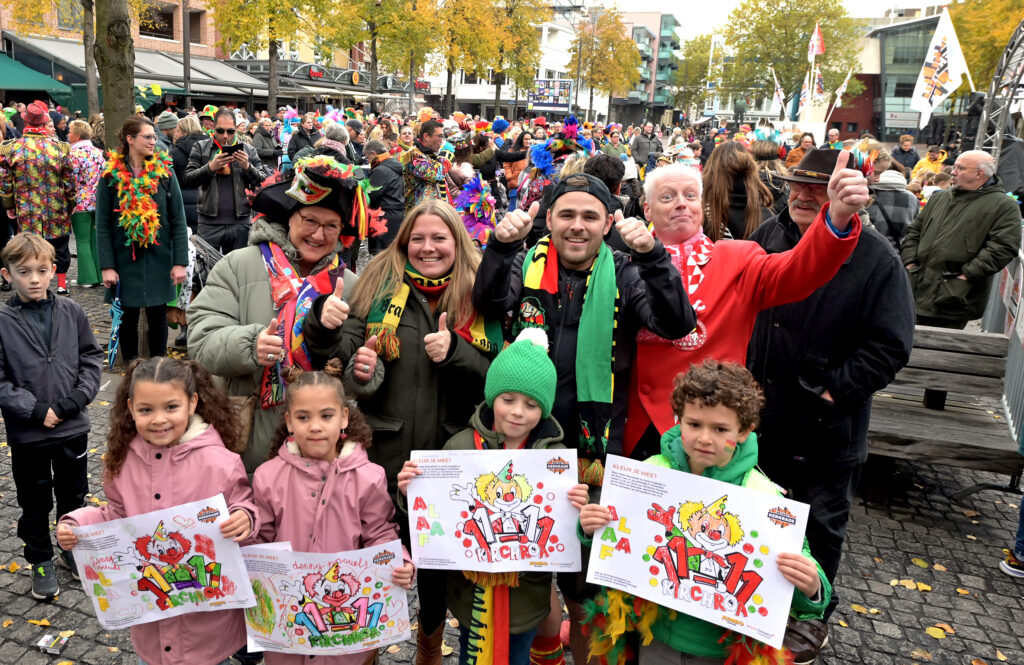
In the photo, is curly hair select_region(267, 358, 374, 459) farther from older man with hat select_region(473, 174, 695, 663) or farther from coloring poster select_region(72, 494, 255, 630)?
older man with hat select_region(473, 174, 695, 663)

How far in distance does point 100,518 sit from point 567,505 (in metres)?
1.68

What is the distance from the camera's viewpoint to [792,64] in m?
53.2

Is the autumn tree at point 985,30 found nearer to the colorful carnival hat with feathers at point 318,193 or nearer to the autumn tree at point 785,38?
the autumn tree at point 785,38

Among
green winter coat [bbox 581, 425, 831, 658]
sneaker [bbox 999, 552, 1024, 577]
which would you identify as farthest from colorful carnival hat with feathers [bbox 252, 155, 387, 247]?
sneaker [bbox 999, 552, 1024, 577]

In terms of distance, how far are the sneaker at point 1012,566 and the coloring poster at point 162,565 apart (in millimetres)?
4323

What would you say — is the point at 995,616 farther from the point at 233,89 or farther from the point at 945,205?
the point at 233,89

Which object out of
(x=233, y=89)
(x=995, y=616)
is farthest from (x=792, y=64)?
(x=995, y=616)

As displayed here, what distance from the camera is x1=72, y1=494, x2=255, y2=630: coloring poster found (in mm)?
2568

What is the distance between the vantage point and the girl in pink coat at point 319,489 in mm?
2693

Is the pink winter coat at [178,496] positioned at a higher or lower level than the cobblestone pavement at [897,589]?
higher

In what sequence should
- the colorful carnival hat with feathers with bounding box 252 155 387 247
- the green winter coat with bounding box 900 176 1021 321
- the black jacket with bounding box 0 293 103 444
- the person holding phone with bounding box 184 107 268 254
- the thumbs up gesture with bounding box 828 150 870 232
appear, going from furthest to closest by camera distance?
1. the person holding phone with bounding box 184 107 268 254
2. the green winter coat with bounding box 900 176 1021 321
3. the black jacket with bounding box 0 293 103 444
4. the colorful carnival hat with feathers with bounding box 252 155 387 247
5. the thumbs up gesture with bounding box 828 150 870 232

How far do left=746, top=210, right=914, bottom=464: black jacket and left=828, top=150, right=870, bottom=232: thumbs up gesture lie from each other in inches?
19.0

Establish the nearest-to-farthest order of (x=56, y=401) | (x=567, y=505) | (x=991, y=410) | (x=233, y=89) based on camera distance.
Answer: (x=567, y=505), (x=56, y=401), (x=991, y=410), (x=233, y=89)

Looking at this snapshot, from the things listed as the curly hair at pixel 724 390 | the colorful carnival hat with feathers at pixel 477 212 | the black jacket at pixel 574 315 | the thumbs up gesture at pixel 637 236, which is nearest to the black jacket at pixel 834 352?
the black jacket at pixel 574 315
